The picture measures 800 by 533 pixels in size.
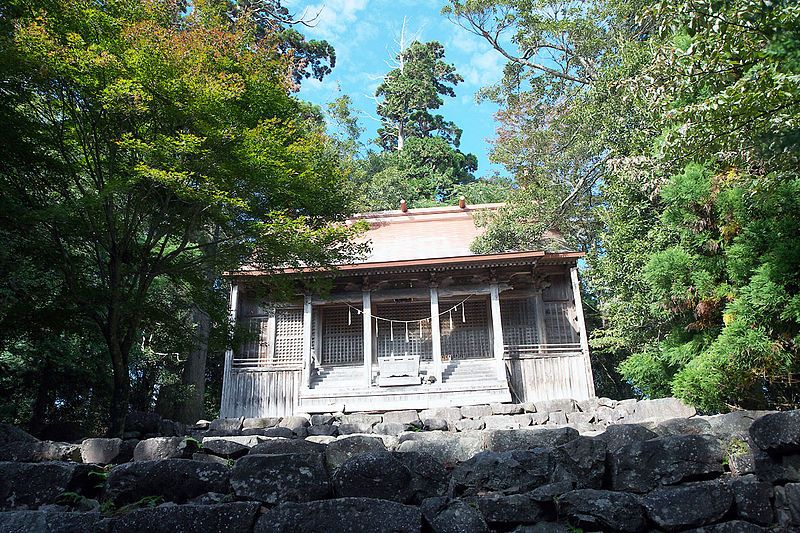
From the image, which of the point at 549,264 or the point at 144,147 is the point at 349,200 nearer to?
the point at 144,147

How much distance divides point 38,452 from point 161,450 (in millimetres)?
1415

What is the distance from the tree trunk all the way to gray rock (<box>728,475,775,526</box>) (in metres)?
14.7

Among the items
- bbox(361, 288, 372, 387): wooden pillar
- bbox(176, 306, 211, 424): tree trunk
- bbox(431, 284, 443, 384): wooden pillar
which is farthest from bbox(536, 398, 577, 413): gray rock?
bbox(176, 306, 211, 424): tree trunk

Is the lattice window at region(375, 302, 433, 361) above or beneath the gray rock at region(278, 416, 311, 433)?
above

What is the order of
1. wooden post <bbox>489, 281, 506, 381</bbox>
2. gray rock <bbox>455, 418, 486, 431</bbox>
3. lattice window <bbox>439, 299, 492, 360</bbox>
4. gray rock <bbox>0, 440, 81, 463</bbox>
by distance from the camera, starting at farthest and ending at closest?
lattice window <bbox>439, 299, 492, 360</bbox>
wooden post <bbox>489, 281, 506, 381</bbox>
gray rock <bbox>455, 418, 486, 431</bbox>
gray rock <bbox>0, 440, 81, 463</bbox>

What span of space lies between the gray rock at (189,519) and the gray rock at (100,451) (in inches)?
79.9

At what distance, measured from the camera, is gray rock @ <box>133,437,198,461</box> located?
5.72 m

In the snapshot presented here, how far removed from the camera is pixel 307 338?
17.6 metres

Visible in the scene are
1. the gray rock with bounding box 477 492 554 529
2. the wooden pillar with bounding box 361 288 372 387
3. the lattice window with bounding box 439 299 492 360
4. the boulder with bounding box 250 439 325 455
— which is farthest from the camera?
the lattice window with bounding box 439 299 492 360

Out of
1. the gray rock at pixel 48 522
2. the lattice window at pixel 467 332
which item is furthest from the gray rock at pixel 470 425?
the gray rock at pixel 48 522

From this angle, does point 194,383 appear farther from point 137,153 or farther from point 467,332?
point 137,153

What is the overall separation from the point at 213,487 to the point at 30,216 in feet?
17.9

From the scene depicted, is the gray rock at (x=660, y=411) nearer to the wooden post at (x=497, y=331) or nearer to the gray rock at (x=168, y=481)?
the wooden post at (x=497, y=331)

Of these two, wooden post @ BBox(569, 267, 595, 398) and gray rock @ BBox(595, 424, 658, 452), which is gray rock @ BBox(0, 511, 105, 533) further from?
wooden post @ BBox(569, 267, 595, 398)
